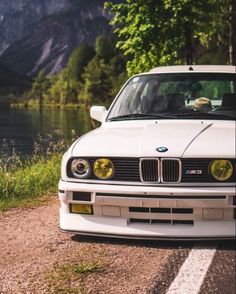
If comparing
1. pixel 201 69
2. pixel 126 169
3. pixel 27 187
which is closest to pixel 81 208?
pixel 126 169

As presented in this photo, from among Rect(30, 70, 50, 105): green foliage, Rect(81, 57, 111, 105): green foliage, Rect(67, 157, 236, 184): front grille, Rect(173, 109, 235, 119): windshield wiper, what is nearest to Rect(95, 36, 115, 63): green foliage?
Rect(81, 57, 111, 105): green foliage

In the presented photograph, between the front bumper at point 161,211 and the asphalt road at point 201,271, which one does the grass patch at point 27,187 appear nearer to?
the front bumper at point 161,211

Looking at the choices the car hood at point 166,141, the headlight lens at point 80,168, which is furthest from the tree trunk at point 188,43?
the headlight lens at point 80,168

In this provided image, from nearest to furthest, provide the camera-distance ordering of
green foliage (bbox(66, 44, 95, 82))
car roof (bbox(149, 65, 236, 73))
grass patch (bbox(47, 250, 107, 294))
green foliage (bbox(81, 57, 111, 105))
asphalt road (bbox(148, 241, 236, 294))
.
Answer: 1. asphalt road (bbox(148, 241, 236, 294))
2. grass patch (bbox(47, 250, 107, 294))
3. car roof (bbox(149, 65, 236, 73))
4. green foliage (bbox(81, 57, 111, 105))
5. green foliage (bbox(66, 44, 95, 82))

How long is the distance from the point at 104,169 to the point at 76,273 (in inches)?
38.0

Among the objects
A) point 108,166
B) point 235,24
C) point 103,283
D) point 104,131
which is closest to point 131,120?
point 104,131

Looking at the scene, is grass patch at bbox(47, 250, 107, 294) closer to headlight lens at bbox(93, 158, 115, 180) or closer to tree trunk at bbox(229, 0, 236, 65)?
headlight lens at bbox(93, 158, 115, 180)

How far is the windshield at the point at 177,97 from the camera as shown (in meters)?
5.52

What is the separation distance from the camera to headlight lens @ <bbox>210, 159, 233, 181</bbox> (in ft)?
14.1

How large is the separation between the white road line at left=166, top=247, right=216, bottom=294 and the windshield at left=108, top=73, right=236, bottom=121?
154cm

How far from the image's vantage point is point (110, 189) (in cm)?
438

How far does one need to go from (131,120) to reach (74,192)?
4.17ft

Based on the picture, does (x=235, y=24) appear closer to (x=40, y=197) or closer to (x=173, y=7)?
(x=173, y=7)

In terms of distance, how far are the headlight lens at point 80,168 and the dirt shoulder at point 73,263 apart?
59cm
